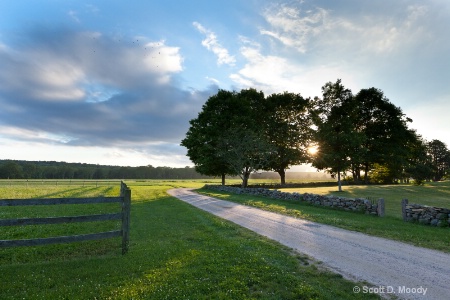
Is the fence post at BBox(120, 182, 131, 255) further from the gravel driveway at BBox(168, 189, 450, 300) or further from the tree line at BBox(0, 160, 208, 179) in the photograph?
the tree line at BBox(0, 160, 208, 179)

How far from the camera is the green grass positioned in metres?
5.78

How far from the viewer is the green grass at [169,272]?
19.0 feet

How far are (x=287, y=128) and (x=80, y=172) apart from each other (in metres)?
148

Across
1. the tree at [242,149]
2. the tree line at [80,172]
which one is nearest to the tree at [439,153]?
the tree at [242,149]

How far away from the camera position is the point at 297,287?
6.08 meters

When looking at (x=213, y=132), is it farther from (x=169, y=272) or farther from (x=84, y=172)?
(x=84, y=172)

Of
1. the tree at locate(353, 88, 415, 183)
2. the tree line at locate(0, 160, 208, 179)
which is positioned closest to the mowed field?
the tree at locate(353, 88, 415, 183)

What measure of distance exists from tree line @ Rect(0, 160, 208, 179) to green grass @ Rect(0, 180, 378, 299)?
142 metres

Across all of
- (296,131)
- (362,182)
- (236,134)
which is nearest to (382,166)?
(362,182)

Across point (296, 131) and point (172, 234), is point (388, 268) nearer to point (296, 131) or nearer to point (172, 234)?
point (172, 234)

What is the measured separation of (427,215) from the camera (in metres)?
15.4

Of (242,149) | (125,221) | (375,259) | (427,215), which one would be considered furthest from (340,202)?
(242,149)

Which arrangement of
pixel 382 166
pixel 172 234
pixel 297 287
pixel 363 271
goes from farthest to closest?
pixel 382 166 < pixel 172 234 < pixel 363 271 < pixel 297 287

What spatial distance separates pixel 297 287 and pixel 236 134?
125 feet
